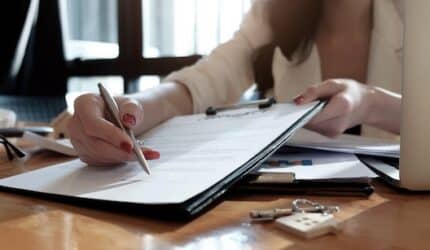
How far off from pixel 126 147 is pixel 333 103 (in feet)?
0.89

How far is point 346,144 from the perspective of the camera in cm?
72

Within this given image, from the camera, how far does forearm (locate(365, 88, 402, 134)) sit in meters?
0.81

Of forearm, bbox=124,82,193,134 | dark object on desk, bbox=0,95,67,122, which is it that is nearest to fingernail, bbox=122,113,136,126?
forearm, bbox=124,82,193,134

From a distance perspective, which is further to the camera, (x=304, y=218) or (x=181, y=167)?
(x=181, y=167)

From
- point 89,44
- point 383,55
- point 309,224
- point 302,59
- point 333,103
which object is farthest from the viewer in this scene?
point 89,44

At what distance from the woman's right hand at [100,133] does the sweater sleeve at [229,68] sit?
0.35 m

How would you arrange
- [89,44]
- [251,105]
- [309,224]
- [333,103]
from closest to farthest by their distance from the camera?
[309,224], [333,103], [251,105], [89,44]

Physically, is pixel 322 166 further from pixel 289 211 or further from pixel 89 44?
pixel 89 44

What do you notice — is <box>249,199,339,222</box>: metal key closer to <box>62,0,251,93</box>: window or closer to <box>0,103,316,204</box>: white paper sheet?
<box>0,103,316,204</box>: white paper sheet

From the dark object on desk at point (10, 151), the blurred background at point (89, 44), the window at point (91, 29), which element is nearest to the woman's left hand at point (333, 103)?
the dark object on desk at point (10, 151)

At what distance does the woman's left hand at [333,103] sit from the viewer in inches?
27.8

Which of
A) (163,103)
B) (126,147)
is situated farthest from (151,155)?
(163,103)

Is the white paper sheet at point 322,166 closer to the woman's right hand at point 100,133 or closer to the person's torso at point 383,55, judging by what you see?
the woman's right hand at point 100,133

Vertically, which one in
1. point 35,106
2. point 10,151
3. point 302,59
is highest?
point 302,59
